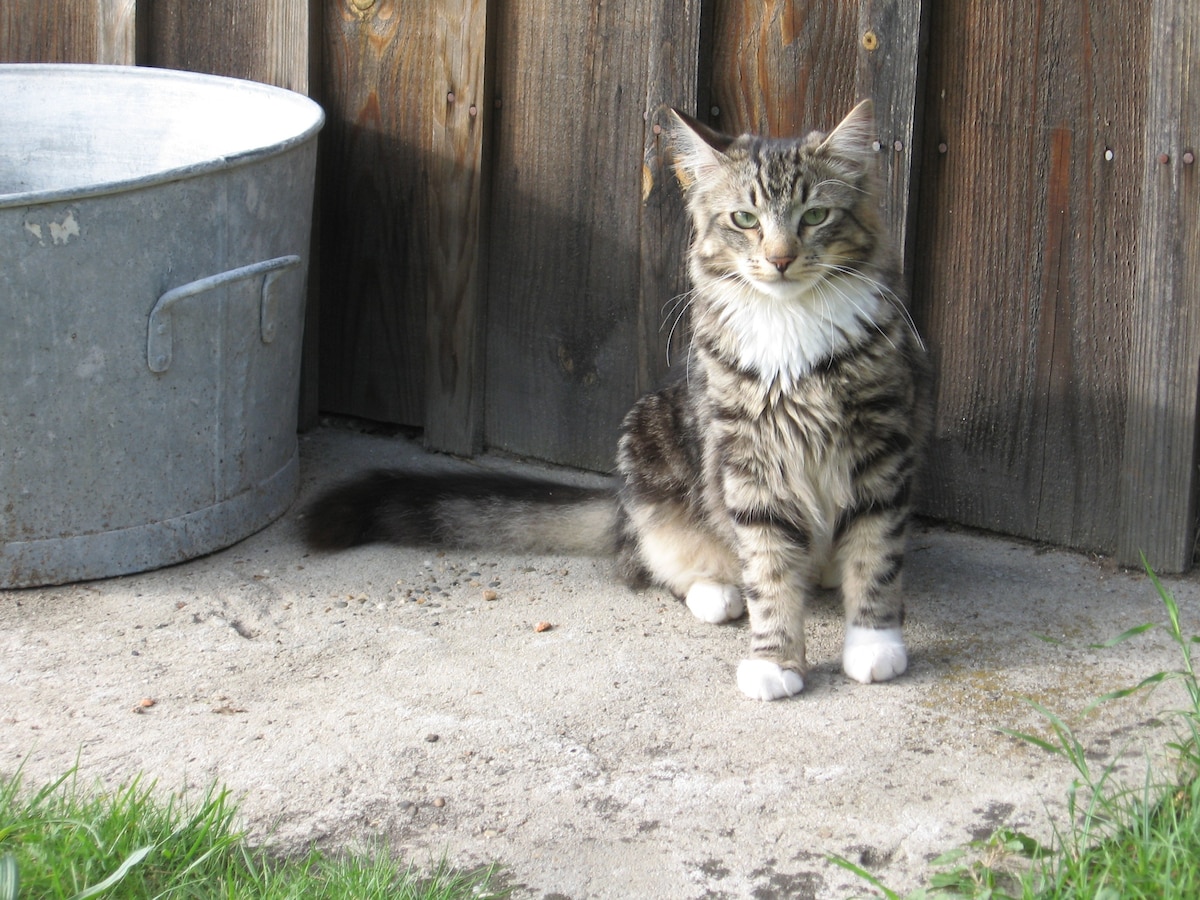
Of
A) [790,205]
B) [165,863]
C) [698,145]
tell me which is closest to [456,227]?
[698,145]

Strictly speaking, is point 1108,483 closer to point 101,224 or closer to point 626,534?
point 626,534

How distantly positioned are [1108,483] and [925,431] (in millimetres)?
695

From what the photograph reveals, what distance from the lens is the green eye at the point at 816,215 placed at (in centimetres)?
319

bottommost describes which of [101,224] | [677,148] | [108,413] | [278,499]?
[278,499]

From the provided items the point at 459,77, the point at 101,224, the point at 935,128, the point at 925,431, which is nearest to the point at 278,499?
the point at 101,224

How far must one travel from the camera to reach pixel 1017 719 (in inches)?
120

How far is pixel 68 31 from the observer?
16.3 ft

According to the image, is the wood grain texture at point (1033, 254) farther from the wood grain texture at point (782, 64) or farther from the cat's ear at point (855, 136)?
the cat's ear at point (855, 136)

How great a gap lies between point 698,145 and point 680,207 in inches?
32.8

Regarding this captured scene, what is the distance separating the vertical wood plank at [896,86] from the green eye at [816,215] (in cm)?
54

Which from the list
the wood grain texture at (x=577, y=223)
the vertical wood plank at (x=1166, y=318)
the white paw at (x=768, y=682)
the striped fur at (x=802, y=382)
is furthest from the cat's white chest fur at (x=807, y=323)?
the wood grain texture at (x=577, y=223)

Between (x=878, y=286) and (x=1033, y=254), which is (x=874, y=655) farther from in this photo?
(x=1033, y=254)

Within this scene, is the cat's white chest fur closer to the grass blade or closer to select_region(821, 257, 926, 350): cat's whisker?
select_region(821, 257, 926, 350): cat's whisker

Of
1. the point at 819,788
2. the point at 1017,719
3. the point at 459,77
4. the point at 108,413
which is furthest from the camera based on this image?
the point at 459,77
